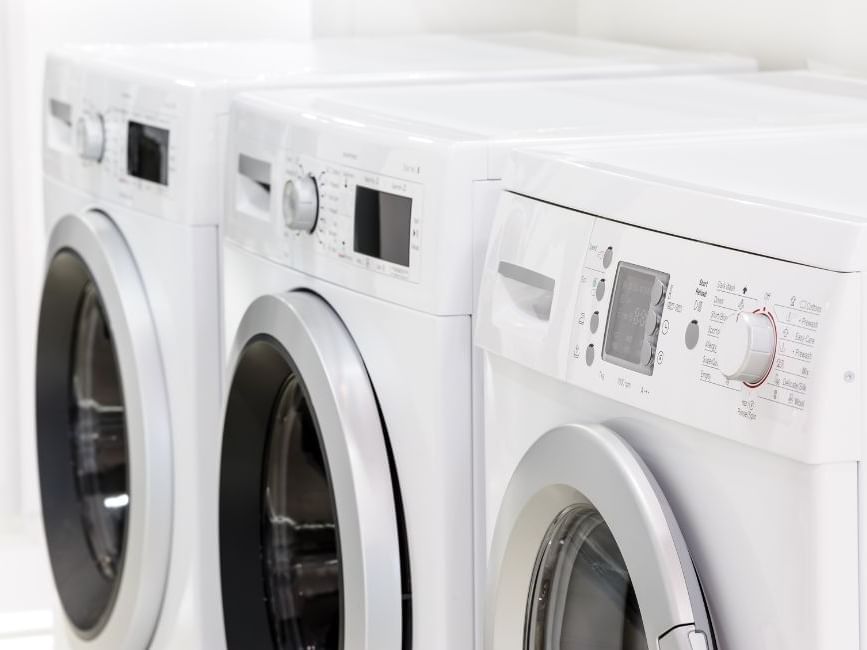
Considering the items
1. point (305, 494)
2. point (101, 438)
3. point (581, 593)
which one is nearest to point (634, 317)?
point (581, 593)

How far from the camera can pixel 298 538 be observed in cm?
140

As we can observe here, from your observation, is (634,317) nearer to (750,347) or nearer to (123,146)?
(750,347)

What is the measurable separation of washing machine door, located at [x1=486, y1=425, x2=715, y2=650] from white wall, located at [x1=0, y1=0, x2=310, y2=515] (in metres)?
1.53

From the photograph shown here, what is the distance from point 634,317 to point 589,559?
0.66 feet

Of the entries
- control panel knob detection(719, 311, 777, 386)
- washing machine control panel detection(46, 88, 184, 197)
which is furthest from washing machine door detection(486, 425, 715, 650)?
washing machine control panel detection(46, 88, 184, 197)

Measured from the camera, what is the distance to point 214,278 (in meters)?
1.49

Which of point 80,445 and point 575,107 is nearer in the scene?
point 575,107

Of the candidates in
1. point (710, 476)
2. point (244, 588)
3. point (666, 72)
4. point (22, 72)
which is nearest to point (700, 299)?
point (710, 476)

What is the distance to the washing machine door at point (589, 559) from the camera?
0.78 m

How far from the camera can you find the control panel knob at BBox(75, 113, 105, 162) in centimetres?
165

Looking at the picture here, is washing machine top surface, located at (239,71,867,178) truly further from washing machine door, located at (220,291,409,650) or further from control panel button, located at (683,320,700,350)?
control panel button, located at (683,320,700,350)

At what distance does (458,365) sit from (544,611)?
20 centimetres

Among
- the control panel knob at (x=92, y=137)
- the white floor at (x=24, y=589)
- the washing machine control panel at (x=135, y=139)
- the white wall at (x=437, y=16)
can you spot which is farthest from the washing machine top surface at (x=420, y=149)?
the white floor at (x=24, y=589)

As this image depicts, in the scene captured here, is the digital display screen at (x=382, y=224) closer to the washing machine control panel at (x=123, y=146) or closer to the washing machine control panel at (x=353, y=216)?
the washing machine control panel at (x=353, y=216)
